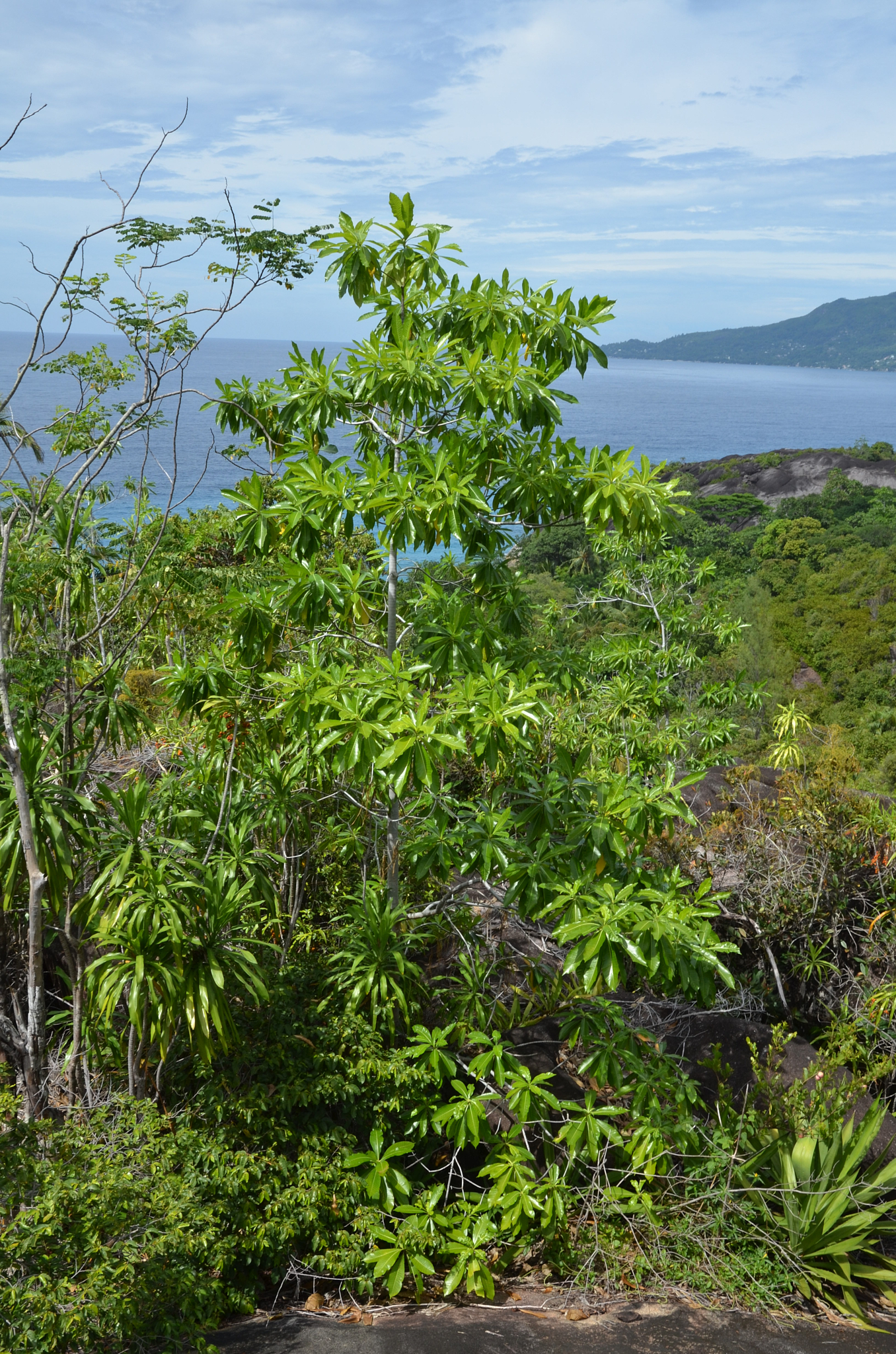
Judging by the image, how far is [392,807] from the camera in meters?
4.45

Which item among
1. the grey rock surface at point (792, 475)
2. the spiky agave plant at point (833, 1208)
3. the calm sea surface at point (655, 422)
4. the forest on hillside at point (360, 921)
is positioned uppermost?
the calm sea surface at point (655, 422)

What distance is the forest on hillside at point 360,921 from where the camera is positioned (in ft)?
11.5

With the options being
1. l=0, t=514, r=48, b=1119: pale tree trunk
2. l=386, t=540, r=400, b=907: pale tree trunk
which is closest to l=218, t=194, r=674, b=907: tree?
l=386, t=540, r=400, b=907: pale tree trunk

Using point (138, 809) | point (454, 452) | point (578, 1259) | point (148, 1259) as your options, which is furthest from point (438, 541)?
point (578, 1259)

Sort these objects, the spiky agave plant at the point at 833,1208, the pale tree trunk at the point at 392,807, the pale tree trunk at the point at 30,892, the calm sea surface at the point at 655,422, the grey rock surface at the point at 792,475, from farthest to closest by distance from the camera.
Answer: the grey rock surface at the point at 792,475 → the calm sea surface at the point at 655,422 → the pale tree trunk at the point at 392,807 → the spiky agave plant at the point at 833,1208 → the pale tree trunk at the point at 30,892

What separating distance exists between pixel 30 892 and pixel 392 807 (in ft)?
5.56

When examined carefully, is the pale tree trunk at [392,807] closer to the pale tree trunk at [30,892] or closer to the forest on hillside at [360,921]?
the forest on hillside at [360,921]

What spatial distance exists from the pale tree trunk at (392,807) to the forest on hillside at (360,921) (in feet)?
0.09

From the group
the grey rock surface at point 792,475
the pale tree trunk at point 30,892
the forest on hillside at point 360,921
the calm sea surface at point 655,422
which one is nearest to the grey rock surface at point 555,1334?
the forest on hillside at point 360,921

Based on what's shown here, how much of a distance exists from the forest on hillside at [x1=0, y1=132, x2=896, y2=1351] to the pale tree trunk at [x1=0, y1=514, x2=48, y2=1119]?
24 mm

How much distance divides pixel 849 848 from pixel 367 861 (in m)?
3.73

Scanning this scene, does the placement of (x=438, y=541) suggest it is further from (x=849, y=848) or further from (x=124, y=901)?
(x=849, y=848)

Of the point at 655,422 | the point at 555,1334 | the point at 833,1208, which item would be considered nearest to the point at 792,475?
the point at 833,1208

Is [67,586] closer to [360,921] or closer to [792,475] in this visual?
[360,921]
